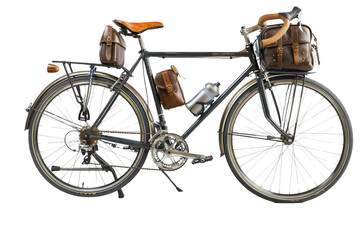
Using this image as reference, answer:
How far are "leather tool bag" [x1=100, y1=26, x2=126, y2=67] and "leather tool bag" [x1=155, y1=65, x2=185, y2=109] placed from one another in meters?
0.39

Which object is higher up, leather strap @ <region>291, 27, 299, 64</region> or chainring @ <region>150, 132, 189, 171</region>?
leather strap @ <region>291, 27, 299, 64</region>

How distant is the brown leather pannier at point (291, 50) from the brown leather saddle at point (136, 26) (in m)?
0.96

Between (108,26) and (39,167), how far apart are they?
1471mm

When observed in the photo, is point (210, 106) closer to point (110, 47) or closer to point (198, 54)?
point (198, 54)

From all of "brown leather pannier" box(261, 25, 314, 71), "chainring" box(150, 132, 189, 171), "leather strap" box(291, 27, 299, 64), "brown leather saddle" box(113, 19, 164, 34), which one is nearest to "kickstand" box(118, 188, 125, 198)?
"chainring" box(150, 132, 189, 171)

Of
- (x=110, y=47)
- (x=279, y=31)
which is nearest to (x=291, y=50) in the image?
(x=279, y=31)

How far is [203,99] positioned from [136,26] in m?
0.86

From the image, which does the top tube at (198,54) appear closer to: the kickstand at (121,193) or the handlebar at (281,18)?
the handlebar at (281,18)

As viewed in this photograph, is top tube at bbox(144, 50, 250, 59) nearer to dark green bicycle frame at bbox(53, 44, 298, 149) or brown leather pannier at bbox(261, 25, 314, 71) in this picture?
Result: dark green bicycle frame at bbox(53, 44, 298, 149)

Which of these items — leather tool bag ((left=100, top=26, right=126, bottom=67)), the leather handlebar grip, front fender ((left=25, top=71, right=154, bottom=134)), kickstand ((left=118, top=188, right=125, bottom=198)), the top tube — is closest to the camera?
the leather handlebar grip

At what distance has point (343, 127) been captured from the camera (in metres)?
3.18

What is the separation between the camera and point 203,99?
312 cm

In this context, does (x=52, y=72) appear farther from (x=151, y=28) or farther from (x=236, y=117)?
(x=236, y=117)

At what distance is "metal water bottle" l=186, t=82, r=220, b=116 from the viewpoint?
10.2 feet
